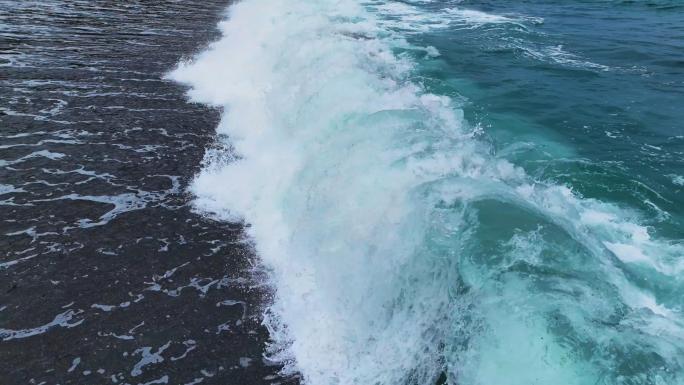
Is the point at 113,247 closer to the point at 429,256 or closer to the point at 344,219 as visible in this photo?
the point at 344,219

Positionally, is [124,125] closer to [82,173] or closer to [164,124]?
[164,124]

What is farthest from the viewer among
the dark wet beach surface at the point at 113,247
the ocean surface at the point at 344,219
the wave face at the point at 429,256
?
the dark wet beach surface at the point at 113,247

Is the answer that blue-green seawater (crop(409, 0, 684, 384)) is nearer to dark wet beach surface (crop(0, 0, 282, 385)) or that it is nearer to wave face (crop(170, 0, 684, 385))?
wave face (crop(170, 0, 684, 385))

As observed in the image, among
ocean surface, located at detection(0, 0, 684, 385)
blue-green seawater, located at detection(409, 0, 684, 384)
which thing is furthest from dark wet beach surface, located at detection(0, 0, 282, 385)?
blue-green seawater, located at detection(409, 0, 684, 384)

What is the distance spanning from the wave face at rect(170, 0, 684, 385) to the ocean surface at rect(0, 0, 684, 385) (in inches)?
1.4

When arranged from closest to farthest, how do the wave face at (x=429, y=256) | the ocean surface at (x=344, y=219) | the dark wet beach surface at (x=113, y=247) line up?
the wave face at (x=429, y=256), the ocean surface at (x=344, y=219), the dark wet beach surface at (x=113, y=247)

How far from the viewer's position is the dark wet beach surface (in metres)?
6.57

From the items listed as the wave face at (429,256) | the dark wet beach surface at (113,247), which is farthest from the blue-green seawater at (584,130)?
the dark wet beach surface at (113,247)

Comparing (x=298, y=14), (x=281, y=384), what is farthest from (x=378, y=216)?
(x=298, y=14)

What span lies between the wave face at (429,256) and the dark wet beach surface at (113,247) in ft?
2.22

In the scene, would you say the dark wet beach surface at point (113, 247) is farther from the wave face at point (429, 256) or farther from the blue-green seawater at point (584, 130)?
the blue-green seawater at point (584, 130)

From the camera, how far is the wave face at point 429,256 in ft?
19.0

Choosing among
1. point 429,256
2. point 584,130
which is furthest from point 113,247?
point 584,130

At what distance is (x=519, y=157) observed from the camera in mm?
11055
